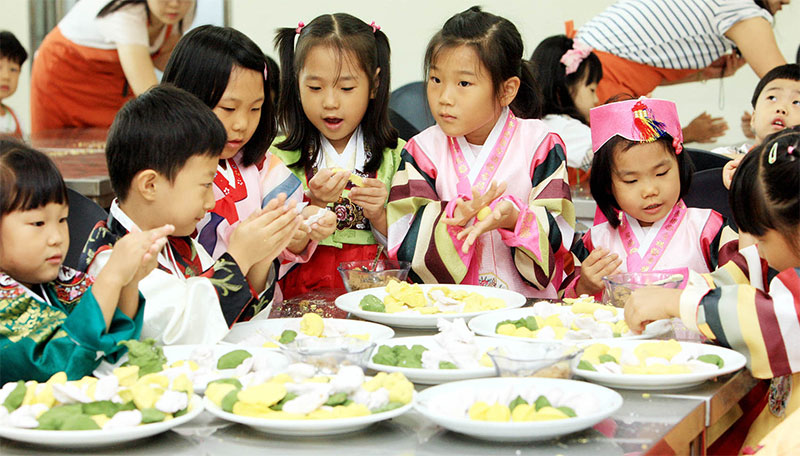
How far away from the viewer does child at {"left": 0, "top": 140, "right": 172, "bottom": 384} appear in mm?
1205

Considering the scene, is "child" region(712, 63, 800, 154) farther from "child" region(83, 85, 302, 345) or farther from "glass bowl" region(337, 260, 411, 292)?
"child" region(83, 85, 302, 345)

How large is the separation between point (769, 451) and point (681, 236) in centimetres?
91

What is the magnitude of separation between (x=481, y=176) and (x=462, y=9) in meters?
2.50

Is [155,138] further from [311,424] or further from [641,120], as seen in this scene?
[641,120]

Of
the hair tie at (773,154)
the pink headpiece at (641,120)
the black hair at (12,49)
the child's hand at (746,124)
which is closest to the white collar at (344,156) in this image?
the pink headpiece at (641,120)

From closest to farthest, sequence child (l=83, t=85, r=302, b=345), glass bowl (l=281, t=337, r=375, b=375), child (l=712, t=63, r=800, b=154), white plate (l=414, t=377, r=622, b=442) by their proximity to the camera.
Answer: white plate (l=414, t=377, r=622, b=442)
glass bowl (l=281, t=337, r=375, b=375)
child (l=83, t=85, r=302, b=345)
child (l=712, t=63, r=800, b=154)

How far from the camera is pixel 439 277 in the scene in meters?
1.99

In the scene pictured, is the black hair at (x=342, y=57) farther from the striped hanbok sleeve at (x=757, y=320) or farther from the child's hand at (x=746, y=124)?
the child's hand at (x=746, y=124)

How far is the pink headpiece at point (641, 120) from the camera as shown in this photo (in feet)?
6.65

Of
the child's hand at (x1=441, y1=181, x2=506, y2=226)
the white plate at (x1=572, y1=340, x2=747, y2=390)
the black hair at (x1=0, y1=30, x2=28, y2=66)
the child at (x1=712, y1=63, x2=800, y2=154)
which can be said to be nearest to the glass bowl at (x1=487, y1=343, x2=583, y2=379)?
the white plate at (x1=572, y1=340, x2=747, y2=390)

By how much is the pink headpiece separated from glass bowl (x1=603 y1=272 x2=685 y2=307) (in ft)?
1.87

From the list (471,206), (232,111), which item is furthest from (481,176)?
(232,111)

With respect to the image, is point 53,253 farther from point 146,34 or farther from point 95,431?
point 146,34

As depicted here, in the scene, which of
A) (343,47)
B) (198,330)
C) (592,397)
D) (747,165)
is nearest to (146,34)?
(343,47)
